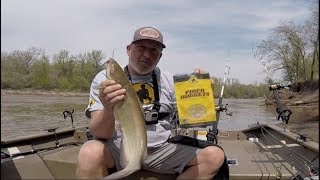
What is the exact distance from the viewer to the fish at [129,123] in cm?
294

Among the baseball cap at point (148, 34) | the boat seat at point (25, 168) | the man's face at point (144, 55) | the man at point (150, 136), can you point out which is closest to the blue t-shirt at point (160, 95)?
the man at point (150, 136)

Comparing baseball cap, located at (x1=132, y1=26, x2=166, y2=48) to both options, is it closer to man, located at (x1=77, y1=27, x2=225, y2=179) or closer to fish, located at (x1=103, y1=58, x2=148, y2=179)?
man, located at (x1=77, y1=27, x2=225, y2=179)

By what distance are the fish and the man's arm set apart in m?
0.05

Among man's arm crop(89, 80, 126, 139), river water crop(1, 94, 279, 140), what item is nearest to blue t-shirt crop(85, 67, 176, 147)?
man's arm crop(89, 80, 126, 139)

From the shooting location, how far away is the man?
10.9 feet

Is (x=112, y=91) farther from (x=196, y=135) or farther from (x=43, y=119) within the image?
(x=43, y=119)

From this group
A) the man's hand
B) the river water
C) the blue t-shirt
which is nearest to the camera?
the man's hand

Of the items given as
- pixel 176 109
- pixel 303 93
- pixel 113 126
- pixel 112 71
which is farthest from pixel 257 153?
pixel 303 93

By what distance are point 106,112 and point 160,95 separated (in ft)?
3.06

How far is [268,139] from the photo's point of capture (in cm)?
718

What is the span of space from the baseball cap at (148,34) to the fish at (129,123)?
32.7 inches

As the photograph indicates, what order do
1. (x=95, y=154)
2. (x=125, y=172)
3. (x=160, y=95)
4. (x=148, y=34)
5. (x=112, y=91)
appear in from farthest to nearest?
1. (x=160, y=95)
2. (x=148, y=34)
3. (x=95, y=154)
4. (x=125, y=172)
5. (x=112, y=91)

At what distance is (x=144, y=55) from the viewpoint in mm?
3795

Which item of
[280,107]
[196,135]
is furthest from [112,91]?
[196,135]
